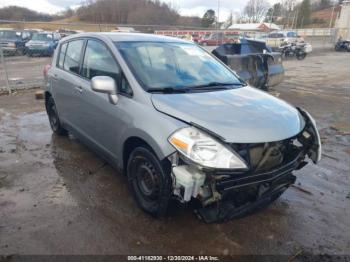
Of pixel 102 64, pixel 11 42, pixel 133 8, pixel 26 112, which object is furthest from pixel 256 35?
pixel 102 64

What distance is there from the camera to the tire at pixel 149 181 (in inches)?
104

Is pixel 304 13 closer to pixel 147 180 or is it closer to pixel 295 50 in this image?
pixel 295 50

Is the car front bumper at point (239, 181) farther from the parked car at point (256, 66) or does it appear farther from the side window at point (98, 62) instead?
the parked car at point (256, 66)

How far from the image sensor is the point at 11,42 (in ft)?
69.8

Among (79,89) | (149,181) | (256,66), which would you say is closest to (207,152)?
(149,181)

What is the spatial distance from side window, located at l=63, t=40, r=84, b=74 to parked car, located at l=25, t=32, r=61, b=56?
17.6 m

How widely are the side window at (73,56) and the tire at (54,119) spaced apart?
97 cm

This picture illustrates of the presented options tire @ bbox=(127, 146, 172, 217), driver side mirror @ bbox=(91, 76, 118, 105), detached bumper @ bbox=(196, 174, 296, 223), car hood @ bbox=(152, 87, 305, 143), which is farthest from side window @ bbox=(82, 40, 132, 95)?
detached bumper @ bbox=(196, 174, 296, 223)

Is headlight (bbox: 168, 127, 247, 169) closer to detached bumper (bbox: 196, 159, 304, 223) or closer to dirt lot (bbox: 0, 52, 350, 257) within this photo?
detached bumper (bbox: 196, 159, 304, 223)

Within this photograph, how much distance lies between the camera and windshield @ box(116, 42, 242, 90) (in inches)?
126

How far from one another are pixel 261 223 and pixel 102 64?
2.48m

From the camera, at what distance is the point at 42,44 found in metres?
20.4

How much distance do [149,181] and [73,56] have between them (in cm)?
239

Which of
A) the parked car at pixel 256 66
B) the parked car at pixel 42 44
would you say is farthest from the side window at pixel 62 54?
the parked car at pixel 42 44
